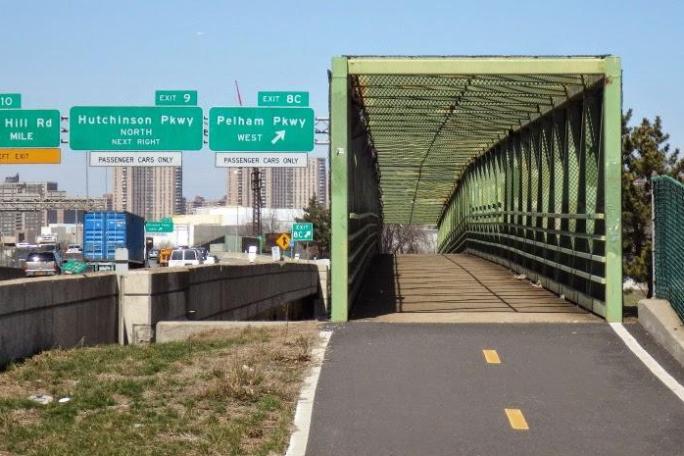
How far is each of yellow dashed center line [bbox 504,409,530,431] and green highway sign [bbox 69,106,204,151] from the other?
24.9 metres

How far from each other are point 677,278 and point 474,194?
22076mm

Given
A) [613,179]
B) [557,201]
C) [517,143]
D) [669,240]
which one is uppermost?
[517,143]

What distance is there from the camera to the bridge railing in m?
14.4

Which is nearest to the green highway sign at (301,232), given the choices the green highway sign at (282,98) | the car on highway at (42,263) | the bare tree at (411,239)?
the car on highway at (42,263)

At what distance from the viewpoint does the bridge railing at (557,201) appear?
14422 millimetres

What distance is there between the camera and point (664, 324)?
1154cm

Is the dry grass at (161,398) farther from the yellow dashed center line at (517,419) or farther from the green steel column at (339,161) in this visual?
the green steel column at (339,161)

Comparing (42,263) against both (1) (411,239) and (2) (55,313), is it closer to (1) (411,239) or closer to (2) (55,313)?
(2) (55,313)

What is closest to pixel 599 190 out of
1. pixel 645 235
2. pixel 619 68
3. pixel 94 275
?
pixel 619 68

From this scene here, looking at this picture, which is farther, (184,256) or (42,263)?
(184,256)

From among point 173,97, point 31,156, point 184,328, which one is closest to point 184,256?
point 31,156

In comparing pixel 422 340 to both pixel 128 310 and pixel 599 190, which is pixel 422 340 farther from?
pixel 128 310

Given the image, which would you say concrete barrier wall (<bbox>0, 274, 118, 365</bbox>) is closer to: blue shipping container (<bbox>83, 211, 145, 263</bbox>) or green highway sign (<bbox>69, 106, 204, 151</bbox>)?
green highway sign (<bbox>69, 106, 204, 151</bbox>)

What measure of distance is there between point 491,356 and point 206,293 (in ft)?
36.1
